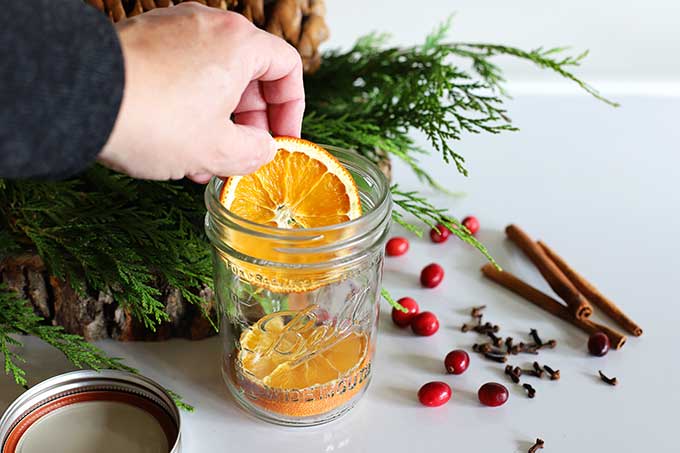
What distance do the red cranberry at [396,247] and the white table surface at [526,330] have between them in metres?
0.02

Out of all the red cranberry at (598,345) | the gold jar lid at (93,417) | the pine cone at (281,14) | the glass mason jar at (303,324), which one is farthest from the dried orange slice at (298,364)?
the pine cone at (281,14)

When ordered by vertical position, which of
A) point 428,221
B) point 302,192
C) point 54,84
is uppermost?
point 54,84

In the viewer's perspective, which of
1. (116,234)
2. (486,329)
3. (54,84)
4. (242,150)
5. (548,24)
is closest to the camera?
(54,84)

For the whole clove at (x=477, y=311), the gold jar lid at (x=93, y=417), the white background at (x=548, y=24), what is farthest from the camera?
the white background at (x=548, y=24)

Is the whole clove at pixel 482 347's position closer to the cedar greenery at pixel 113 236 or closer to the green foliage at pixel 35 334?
the cedar greenery at pixel 113 236

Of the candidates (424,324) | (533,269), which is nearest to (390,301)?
(424,324)

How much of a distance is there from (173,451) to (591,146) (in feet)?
3.26

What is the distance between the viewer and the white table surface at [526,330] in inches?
38.9

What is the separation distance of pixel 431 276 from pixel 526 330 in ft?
0.50

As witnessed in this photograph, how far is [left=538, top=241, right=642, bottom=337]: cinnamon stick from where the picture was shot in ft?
3.73

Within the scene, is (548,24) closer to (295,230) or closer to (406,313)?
(406,313)

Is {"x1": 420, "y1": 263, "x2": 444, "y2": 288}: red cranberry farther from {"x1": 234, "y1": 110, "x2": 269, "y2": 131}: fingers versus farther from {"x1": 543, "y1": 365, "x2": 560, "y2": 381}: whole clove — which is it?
{"x1": 234, "y1": 110, "x2": 269, "y2": 131}: fingers

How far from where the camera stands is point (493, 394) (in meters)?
1.01

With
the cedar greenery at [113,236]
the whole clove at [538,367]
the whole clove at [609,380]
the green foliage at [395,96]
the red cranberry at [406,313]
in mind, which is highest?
the green foliage at [395,96]
